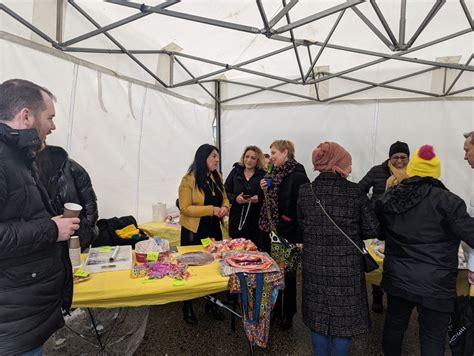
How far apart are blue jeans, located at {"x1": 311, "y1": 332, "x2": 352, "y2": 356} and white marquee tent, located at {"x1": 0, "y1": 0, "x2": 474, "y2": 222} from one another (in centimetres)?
186

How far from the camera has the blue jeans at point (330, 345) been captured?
1.50 meters

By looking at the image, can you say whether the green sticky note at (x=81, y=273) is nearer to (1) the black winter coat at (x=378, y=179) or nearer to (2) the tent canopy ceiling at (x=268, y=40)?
(2) the tent canopy ceiling at (x=268, y=40)

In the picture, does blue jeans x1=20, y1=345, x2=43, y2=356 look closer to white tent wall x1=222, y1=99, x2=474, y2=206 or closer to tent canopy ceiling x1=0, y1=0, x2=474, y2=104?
tent canopy ceiling x1=0, y1=0, x2=474, y2=104

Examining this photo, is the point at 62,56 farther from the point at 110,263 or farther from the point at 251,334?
the point at 251,334

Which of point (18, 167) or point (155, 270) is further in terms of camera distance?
point (155, 270)

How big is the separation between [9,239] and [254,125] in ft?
12.3

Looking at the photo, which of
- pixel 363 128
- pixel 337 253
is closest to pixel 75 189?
pixel 337 253

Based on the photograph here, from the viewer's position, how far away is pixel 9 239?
86cm

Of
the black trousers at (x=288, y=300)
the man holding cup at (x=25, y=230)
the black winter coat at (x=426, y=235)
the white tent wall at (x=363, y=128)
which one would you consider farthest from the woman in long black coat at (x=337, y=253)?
the white tent wall at (x=363, y=128)

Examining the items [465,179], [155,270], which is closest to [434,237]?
[155,270]

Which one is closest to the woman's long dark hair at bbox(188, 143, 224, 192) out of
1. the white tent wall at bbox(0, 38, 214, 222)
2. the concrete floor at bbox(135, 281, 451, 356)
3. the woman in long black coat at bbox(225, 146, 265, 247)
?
the woman in long black coat at bbox(225, 146, 265, 247)

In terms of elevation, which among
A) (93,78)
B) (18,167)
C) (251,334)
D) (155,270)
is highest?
(93,78)

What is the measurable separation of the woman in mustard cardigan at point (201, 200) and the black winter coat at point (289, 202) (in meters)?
0.44

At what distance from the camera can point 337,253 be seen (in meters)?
1.47
